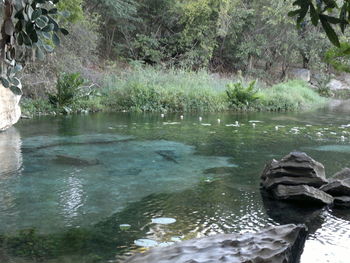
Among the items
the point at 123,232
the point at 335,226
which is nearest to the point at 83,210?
the point at 123,232

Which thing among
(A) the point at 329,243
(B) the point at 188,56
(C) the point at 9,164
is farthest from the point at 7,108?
(B) the point at 188,56

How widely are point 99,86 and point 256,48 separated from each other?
35.7 feet

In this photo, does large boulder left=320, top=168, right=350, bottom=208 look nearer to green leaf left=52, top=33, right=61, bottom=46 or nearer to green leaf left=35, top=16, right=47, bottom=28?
green leaf left=52, top=33, right=61, bottom=46

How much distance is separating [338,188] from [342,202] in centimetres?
18

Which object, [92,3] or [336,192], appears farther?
[92,3]

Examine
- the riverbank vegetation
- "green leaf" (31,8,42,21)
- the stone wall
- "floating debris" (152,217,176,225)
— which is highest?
the riverbank vegetation

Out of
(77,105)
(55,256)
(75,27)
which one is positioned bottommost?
(55,256)

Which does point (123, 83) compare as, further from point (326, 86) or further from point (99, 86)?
point (326, 86)

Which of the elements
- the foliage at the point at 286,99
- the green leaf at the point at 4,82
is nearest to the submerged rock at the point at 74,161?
the green leaf at the point at 4,82

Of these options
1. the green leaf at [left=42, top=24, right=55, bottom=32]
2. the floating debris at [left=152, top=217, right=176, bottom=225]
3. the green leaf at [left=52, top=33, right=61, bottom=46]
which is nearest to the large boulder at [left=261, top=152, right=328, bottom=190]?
the floating debris at [left=152, top=217, right=176, bottom=225]

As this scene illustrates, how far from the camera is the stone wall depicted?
952 centimetres

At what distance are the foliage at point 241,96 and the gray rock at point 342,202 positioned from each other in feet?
36.4

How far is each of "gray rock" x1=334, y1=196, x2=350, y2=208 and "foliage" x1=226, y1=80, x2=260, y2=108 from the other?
11.1 metres

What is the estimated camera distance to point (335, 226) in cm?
442
